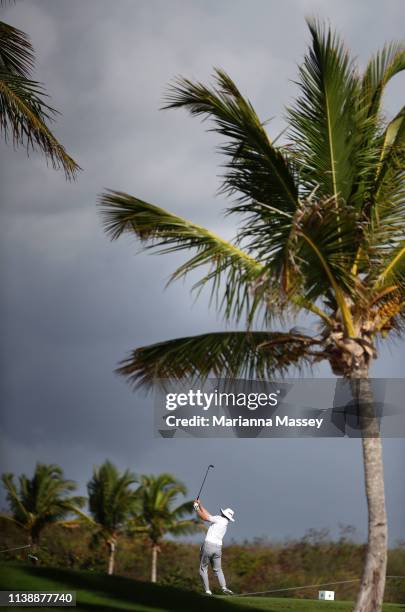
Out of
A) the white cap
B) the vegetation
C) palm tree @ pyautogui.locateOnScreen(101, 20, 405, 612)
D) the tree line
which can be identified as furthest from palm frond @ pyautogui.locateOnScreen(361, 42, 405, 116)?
the tree line

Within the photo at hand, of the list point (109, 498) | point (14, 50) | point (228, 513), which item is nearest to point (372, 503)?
point (228, 513)

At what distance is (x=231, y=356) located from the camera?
9531 millimetres

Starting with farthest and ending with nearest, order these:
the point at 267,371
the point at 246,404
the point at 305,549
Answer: the point at 305,549
the point at 246,404
the point at 267,371

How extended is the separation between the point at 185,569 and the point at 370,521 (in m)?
16.4

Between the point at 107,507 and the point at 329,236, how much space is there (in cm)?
1839

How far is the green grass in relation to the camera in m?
9.34

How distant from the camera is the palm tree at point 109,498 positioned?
82.7 ft

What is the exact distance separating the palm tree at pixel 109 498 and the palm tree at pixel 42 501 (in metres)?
0.58

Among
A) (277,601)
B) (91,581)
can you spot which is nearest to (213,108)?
(91,581)

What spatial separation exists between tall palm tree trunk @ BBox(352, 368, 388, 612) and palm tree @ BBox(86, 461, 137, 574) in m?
16.8

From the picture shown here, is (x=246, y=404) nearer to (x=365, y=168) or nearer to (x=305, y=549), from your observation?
(x=365, y=168)

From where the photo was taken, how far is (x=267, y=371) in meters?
9.55

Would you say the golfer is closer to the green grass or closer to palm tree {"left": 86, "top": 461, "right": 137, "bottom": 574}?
the green grass

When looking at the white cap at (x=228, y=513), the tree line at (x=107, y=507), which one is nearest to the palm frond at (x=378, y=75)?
the white cap at (x=228, y=513)
